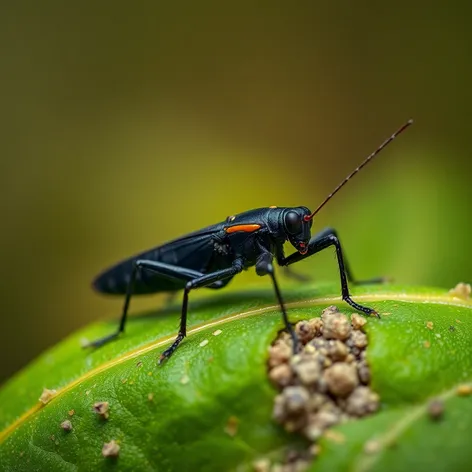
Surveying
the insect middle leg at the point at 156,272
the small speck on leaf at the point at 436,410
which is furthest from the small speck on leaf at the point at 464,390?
the insect middle leg at the point at 156,272

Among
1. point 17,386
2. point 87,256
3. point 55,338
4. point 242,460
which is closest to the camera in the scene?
point 242,460

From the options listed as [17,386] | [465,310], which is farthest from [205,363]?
[17,386]

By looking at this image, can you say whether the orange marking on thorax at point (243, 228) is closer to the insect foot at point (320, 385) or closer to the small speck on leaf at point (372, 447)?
the insect foot at point (320, 385)

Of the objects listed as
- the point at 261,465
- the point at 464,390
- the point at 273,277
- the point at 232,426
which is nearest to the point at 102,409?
the point at 232,426

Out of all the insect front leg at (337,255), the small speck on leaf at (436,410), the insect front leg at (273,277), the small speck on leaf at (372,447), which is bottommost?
the small speck on leaf at (436,410)

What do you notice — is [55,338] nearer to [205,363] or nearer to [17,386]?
[17,386]

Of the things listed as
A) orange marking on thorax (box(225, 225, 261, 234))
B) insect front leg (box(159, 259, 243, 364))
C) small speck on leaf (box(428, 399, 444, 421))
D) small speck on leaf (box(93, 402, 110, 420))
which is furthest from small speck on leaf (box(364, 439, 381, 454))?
orange marking on thorax (box(225, 225, 261, 234))

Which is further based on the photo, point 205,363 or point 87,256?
point 87,256
